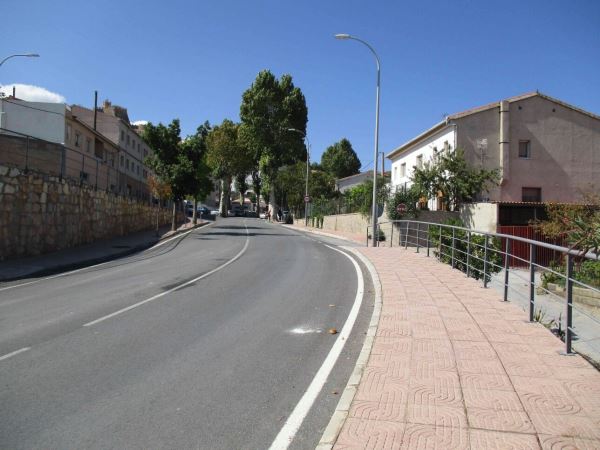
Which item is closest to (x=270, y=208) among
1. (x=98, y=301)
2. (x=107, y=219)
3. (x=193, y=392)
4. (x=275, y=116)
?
(x=275, y=116)

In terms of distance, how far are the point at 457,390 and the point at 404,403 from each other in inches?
24.4

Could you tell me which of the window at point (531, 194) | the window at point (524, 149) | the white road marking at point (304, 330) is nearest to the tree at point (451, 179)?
the window at point (531, 194)

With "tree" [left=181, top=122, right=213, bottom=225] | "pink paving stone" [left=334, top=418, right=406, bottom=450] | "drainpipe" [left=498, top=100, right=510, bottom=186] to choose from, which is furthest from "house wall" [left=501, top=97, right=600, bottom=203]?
"pink paving stone" [left=334, top=418, right=406, bottom=450]

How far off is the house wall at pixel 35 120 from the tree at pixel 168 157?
7.56 metres

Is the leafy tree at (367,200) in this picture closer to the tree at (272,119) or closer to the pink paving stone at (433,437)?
the tree at (272,119)

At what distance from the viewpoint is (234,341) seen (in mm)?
6723

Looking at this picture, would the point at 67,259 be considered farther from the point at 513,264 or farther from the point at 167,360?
the point at 513,264

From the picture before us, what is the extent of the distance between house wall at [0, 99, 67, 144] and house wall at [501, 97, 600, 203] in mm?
31045

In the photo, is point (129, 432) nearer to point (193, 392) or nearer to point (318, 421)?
point (193, 392)

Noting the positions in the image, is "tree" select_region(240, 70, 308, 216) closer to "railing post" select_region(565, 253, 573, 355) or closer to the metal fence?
the metal fence

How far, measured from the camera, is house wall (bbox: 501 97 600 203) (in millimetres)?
33438

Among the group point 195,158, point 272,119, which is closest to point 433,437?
point 195,158

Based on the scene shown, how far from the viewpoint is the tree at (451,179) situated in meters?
28.4

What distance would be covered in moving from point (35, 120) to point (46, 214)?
22157 mm
